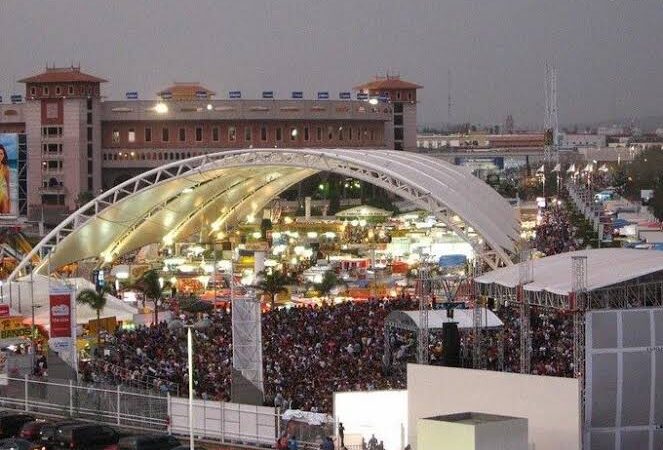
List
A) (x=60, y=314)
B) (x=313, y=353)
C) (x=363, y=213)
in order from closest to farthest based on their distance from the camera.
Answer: (x=60, y=314) → (x=313, y=353) → (x=363, y=213)

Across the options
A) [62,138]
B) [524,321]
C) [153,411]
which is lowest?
[153,411]

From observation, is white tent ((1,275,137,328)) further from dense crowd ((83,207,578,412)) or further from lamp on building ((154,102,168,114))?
lamp on building ((154,102,168,114))

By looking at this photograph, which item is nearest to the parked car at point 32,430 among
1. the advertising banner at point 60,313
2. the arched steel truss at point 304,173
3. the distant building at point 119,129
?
the advertising banner at point 60,313

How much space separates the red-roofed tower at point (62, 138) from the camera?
292 feet

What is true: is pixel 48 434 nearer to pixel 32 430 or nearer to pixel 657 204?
pixel 32 430

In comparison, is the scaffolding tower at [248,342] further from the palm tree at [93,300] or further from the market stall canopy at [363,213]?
the market stall canopy at [363,213]

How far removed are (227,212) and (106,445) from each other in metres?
34.9

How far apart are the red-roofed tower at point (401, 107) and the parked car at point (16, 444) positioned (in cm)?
8326

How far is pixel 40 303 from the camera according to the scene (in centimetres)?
3569

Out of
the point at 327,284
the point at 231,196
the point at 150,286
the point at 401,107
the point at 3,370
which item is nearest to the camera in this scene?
the point at 3,370

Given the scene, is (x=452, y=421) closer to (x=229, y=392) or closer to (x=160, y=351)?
(x=229, y=392)

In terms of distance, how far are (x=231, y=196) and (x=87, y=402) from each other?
3174 centimetres

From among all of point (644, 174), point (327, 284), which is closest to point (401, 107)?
point (644, 174)

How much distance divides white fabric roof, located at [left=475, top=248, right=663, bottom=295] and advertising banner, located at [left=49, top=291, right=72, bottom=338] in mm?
7057
